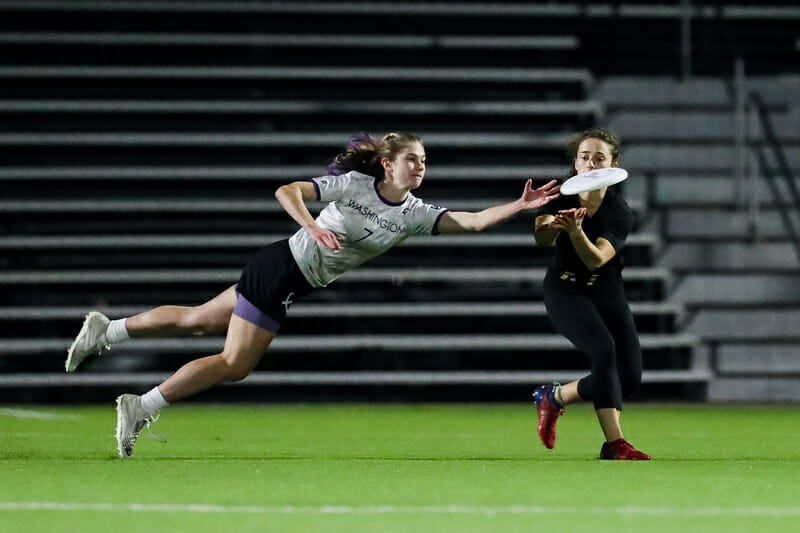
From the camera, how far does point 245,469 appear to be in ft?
21.7

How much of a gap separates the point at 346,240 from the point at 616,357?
4.79 ft

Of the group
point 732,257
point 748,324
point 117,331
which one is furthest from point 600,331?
point 732,257

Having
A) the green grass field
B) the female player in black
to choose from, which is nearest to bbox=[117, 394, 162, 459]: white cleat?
the green grass field

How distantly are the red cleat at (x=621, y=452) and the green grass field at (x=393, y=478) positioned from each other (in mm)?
95

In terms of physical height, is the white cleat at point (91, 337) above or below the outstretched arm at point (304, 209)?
below

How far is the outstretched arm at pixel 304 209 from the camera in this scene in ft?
22.1

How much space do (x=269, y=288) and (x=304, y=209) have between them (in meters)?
0.49

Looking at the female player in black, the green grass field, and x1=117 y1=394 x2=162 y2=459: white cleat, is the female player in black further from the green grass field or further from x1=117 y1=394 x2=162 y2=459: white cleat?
x1=117 y1=394 x2=162 y2=459: white cleat

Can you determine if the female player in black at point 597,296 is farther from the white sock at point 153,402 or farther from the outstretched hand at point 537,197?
the white sock at point 153,402

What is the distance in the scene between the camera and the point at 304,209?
276 inches

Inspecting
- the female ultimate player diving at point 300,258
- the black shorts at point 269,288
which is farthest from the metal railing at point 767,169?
the black shorts at point 269,288

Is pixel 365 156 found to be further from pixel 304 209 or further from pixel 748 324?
pixel 748 324

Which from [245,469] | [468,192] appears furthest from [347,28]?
[245,469]

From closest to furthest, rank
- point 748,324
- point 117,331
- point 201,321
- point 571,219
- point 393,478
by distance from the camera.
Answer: point 393,478 < point 571,219 < point 201,321 < point 117,331 < point 748,324
